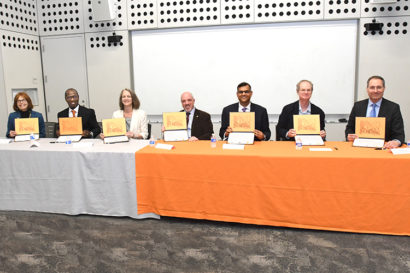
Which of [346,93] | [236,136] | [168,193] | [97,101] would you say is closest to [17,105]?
[97,101]

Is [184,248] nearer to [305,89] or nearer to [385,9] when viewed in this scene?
[305,89]

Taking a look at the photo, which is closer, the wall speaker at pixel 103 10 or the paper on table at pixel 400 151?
the paper on table at pixel 400 151

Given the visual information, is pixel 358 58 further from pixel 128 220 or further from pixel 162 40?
pixel 128 220

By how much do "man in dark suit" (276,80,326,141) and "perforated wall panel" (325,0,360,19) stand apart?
205 centimetres

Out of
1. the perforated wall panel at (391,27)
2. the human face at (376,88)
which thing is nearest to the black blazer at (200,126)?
the human face at (376,88)

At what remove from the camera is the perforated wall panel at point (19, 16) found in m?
5.02

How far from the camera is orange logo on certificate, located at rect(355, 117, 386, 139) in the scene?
9.16 feet

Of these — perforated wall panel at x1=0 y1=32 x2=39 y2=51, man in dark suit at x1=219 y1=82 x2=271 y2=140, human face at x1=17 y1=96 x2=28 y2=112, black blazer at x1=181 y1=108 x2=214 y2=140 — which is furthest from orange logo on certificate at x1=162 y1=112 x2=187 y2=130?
perforated wall panel at x1=0 y1=32 x2=39 y2=51

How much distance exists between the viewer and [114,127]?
339 centimetres

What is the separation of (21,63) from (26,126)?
2.38 meters

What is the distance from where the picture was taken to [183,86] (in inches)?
211

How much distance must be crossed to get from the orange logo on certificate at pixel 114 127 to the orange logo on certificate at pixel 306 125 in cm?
186

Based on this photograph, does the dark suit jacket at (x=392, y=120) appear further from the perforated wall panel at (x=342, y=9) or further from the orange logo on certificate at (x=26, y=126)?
the orange logo on certificate at (x=26, y=126)

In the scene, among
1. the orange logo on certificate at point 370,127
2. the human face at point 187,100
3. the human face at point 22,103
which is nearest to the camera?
the orange logo on certificate at point 370,127
